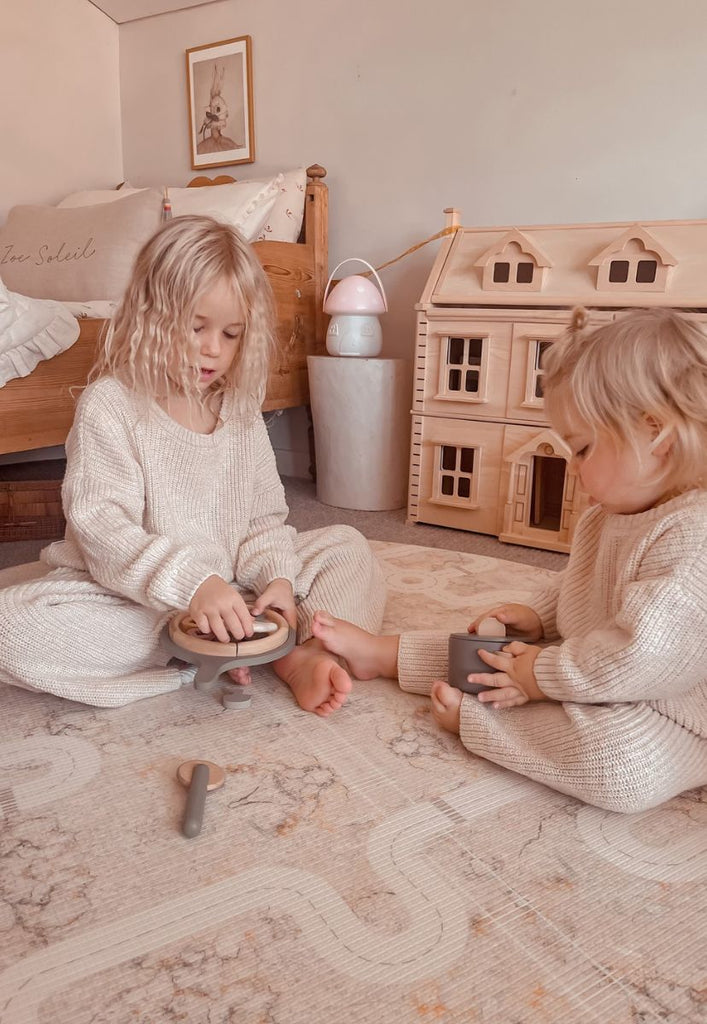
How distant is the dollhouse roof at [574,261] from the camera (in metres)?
1.40

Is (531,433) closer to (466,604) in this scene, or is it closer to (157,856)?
(466,604)

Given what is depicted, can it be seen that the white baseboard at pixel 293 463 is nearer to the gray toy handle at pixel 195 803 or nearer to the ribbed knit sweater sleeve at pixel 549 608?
the ribbed knit sweater sleeve at pixel 549 608

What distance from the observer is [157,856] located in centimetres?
64

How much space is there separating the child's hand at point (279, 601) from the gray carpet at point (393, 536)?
66 cm

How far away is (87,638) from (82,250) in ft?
4.05

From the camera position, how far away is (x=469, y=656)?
2.75 feet

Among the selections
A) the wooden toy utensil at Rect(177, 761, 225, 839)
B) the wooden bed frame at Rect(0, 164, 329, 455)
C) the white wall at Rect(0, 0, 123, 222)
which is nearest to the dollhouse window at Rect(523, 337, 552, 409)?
the wooden bed frame at Rect(0, 164, 329, 455)

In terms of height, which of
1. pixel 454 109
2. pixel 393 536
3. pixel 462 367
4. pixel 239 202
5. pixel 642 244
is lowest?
pixel 393 536

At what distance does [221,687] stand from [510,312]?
98 cm

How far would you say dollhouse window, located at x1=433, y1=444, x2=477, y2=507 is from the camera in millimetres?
1675

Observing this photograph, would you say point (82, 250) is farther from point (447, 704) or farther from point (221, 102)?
point (447, 704)

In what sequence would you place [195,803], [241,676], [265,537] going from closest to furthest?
[195,803] < [241,676] < [265,537]

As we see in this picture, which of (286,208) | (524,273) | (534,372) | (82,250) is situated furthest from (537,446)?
(82,250)

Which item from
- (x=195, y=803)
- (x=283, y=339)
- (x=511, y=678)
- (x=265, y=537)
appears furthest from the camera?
(x=283, y=339)
